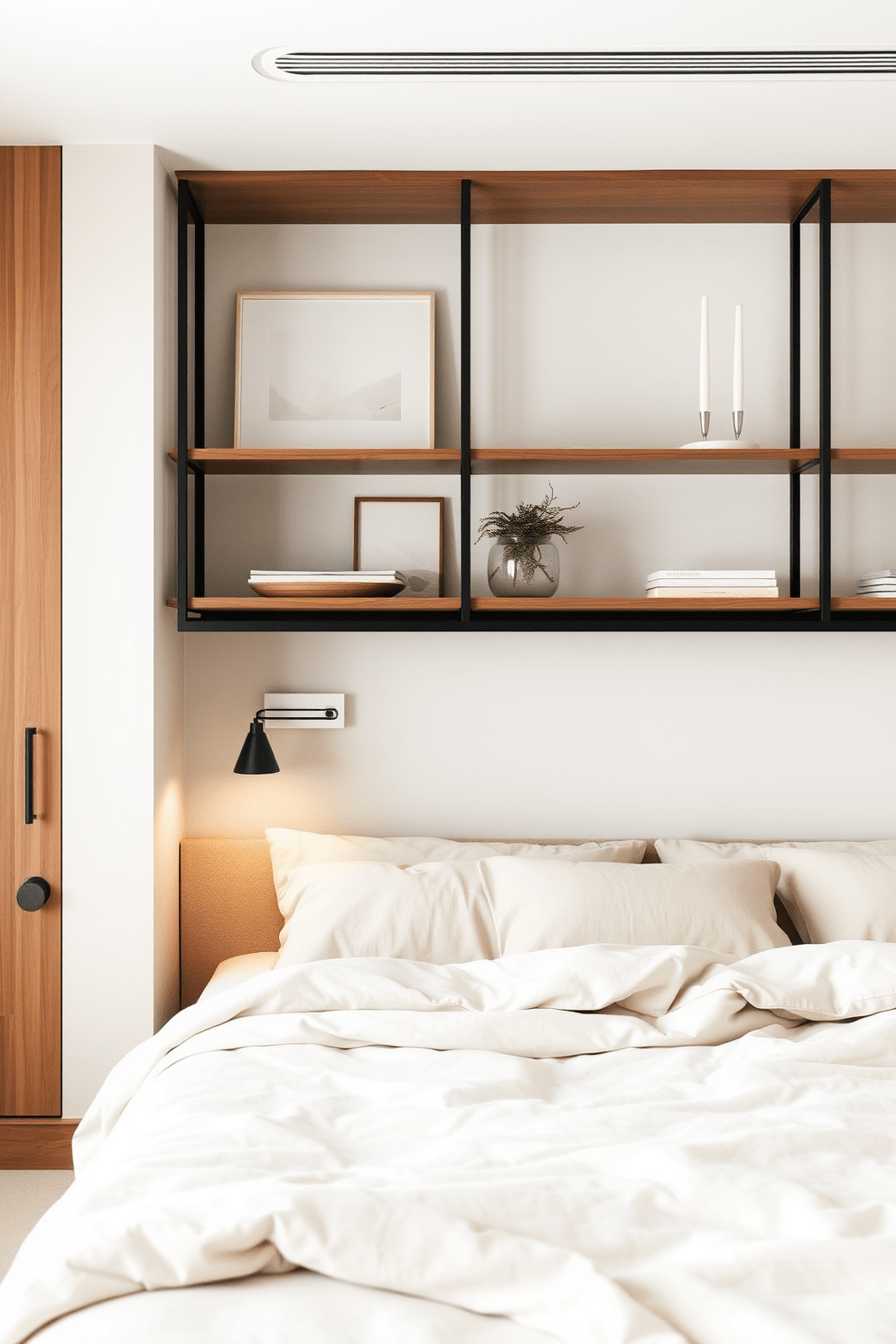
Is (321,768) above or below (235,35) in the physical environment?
below

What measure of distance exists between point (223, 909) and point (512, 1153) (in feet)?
4.63

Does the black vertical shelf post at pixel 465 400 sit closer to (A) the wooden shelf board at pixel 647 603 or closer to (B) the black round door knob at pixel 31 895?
(A) the wooden shelf board at pixel 647 603

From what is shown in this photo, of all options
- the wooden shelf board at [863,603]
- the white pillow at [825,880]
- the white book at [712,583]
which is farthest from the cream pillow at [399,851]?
the wooden shelf board at [863,603]

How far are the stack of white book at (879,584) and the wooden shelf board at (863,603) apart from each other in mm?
49

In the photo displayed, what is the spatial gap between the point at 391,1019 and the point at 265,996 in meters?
0.26

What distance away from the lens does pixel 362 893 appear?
7.54 feet

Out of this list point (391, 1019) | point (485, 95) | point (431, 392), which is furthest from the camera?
point (431, 392)

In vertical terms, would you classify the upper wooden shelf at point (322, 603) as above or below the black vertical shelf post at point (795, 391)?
below

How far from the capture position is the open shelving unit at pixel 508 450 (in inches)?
96.3

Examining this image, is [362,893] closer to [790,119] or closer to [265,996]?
[265,996]

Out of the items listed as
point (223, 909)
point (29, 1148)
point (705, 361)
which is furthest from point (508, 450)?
point (29, 1148)

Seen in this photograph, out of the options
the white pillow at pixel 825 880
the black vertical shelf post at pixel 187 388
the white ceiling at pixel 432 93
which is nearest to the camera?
the white ceiling at pixel 432 93

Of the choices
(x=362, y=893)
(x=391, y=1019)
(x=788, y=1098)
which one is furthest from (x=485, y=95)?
(x=788, y=1098)

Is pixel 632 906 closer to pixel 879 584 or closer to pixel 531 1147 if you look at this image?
pixel 531 1147
